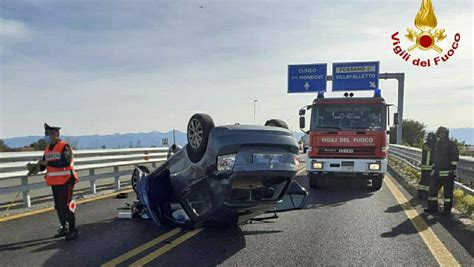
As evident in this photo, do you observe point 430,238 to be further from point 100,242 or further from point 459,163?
point 100,242

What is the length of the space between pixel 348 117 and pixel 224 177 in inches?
268

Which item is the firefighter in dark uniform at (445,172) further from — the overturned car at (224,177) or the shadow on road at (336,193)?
the overturned car at (224,177)

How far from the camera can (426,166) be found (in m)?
9.14

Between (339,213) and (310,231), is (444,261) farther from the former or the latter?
(339,213)

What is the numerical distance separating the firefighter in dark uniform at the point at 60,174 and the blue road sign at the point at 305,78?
1954cm

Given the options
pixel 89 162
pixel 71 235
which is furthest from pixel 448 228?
pixel 89 162

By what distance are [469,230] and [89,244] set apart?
5.35 metres

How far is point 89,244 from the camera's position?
16.5 feet

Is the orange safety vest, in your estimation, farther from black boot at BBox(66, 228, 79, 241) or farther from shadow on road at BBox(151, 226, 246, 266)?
shadow on road at BBox(151, 226, 246, 266)

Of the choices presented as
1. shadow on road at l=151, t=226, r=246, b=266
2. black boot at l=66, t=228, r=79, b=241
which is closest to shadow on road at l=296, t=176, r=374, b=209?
shadow on road at l=151, t=226, r=246, b=266

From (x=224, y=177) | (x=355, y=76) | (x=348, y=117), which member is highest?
(x=355, y=76)

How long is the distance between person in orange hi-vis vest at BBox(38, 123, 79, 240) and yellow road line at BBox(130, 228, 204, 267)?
1.37m

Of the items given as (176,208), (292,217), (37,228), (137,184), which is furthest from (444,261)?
(37,228)

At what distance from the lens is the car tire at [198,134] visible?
500cm
